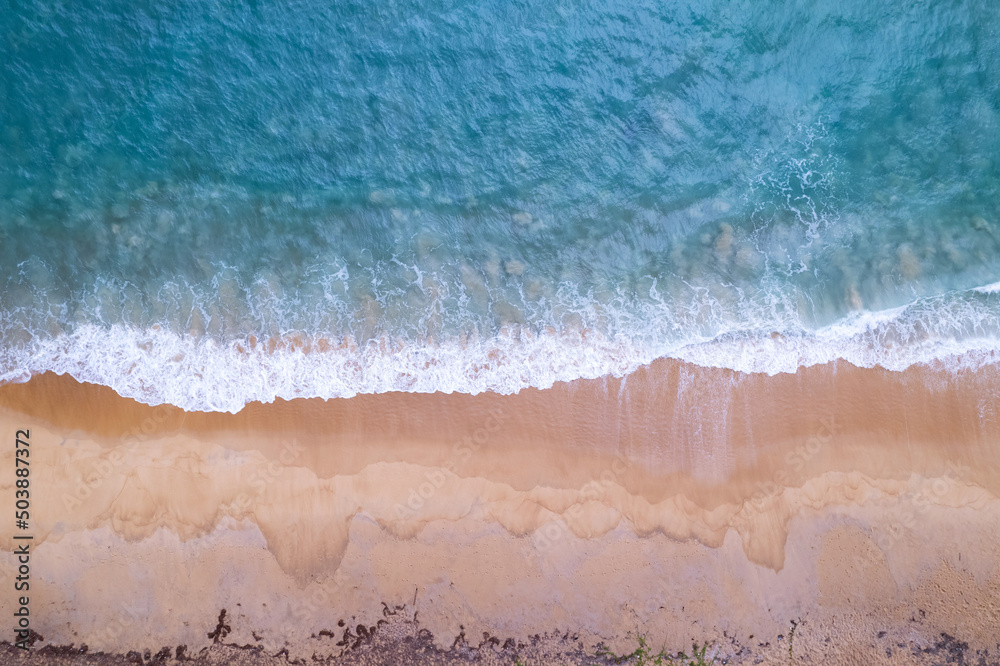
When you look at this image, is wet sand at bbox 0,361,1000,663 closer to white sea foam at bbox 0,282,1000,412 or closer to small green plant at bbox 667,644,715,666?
small green plant at bbox 667,644,715,666

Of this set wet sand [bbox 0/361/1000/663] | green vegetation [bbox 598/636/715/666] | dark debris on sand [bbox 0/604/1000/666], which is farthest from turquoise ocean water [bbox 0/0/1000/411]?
green vegetation [bbox 598/636/715/666]

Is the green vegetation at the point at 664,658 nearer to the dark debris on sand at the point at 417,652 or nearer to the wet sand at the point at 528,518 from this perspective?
the dark debris on sand at the point at 417,652

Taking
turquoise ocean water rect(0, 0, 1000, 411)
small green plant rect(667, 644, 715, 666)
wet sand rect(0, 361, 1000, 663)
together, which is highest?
turquoise ocean water rect(0, 0, 1000, 411)

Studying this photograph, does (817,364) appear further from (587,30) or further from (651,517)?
(587,30)

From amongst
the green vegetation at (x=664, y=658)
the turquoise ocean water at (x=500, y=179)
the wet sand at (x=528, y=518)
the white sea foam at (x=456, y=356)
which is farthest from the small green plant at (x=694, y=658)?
the turquoise ocean water at (x=500, y=179)

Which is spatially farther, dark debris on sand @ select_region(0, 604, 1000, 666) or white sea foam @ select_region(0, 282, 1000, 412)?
white sea foam @ select_region(0, 282, 1000, 412)

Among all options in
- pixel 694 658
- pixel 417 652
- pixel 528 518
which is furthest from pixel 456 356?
pixel 694 658

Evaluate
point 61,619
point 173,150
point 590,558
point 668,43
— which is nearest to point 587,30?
point 668,43
